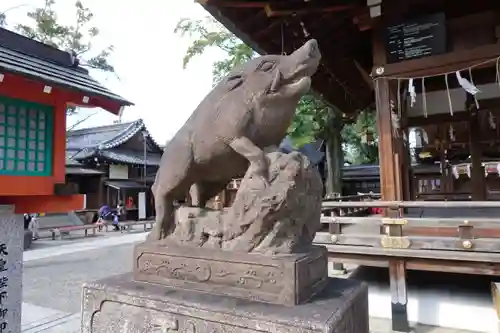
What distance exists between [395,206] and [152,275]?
3.36 metres

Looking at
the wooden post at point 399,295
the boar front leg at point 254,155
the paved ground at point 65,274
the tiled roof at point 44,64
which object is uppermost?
the tiled roof at point 44,64

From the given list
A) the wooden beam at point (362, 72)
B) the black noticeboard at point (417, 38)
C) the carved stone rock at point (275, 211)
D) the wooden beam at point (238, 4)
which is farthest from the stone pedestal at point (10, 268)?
the wooden beam at point (362, 72)

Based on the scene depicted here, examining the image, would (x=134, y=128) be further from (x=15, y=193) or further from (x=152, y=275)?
(x=152, y=275)

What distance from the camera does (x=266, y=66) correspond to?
7.30 feet

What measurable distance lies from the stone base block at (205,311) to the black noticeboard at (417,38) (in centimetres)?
406

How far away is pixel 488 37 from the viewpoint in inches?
205

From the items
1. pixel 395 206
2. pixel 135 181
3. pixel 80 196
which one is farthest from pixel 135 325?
pixel 135 181

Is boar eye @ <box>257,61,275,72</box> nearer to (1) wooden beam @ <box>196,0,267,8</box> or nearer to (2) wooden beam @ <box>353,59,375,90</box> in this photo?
(1) wooden beam @ <box>196,0,267,8</box>

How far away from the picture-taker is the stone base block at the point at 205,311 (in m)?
1.74

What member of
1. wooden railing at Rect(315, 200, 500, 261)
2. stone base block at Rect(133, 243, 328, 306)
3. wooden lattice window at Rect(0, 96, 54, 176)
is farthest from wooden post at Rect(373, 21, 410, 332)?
wooden lattice window at Rect(0, 96, 54, 176)

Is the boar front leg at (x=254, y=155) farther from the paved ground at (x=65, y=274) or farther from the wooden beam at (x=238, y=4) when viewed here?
the wooden beam at (x=238, y=4)

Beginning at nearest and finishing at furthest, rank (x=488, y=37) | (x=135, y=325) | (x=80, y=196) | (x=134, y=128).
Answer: (x=135, y=325) → (x=80, y=196) → (x=488, y=37) → (x=134, y=128)

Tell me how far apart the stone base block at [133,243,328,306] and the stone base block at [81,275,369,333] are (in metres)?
0.05

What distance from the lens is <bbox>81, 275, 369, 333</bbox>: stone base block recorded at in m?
1.74
